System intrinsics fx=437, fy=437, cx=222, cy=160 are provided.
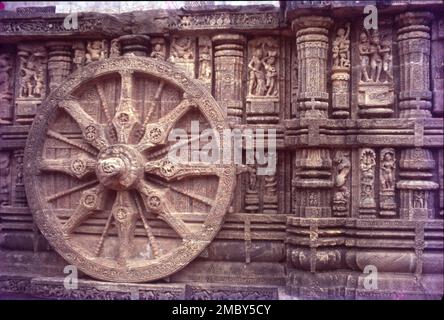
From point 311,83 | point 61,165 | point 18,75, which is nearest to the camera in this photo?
point 311,83

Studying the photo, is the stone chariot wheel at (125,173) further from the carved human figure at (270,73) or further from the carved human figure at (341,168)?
the carved human figure at (341,168)

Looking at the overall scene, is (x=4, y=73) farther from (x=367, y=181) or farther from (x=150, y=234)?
(x=367, y=181)

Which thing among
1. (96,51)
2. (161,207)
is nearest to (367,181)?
(161,207)

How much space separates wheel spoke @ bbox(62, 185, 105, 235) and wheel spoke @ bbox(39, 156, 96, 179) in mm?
278

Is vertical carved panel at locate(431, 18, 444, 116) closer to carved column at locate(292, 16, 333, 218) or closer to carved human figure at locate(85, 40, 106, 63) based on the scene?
carved column at locate(292, 16, 333, 218)

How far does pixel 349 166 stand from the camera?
6.15 m

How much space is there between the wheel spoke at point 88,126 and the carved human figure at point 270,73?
2549mm

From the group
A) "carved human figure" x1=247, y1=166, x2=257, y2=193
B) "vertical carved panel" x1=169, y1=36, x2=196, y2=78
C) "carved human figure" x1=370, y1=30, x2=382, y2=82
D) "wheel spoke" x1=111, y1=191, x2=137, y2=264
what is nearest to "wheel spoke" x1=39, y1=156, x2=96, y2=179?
"wheel spoke" x1=111, y1=191, x2=137, y2=264

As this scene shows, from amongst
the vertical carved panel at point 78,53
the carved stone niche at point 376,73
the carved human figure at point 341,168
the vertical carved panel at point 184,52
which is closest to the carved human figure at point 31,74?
the vertical carved panel at point 78,53
